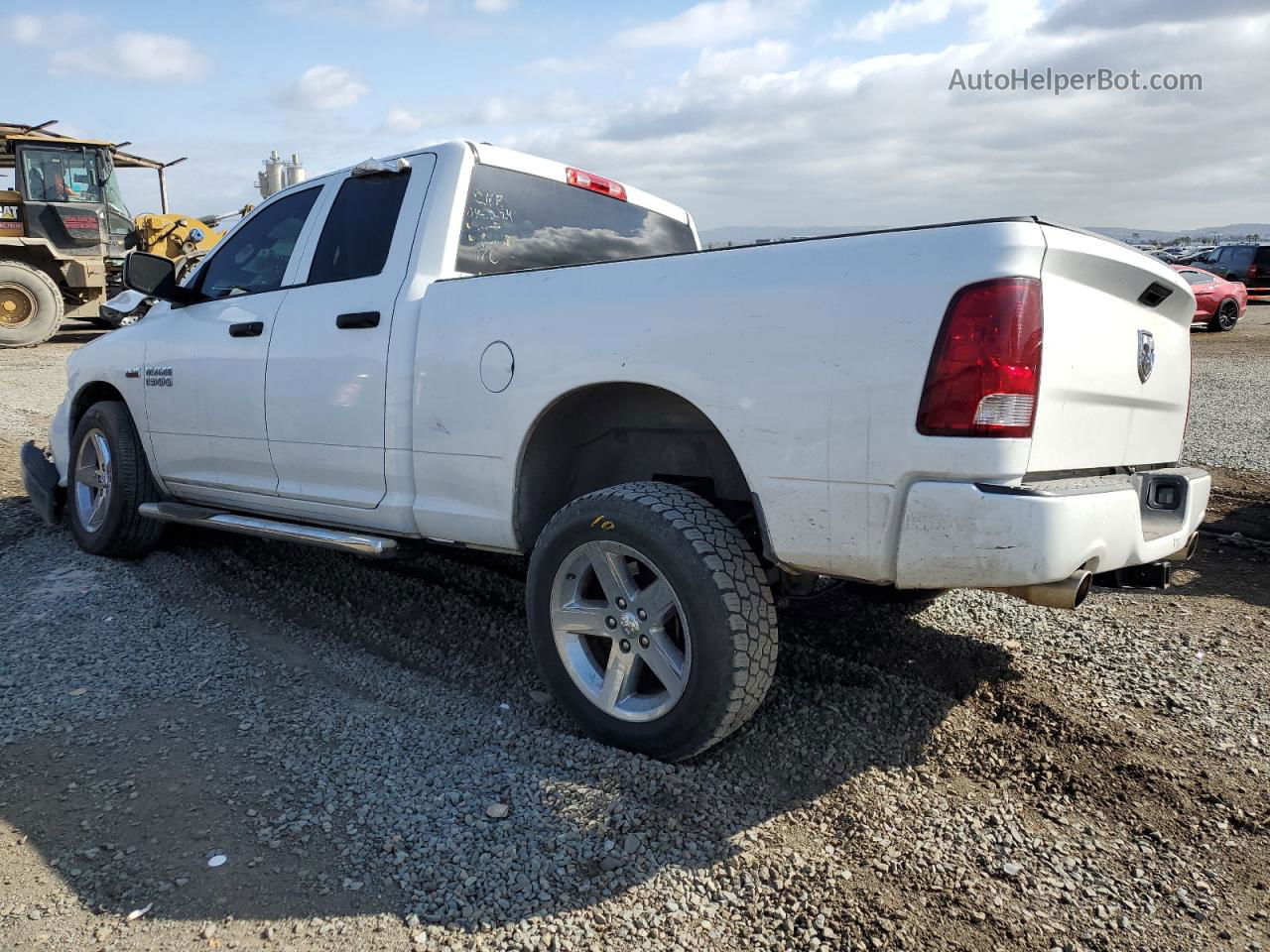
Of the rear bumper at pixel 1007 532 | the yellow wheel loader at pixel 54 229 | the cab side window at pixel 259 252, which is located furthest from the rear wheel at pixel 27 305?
the rear bumper at pixel 1007 532

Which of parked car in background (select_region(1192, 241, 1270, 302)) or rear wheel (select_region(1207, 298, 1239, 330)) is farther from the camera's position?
parked car in background (select_region(1192, 241, 1270, 302))

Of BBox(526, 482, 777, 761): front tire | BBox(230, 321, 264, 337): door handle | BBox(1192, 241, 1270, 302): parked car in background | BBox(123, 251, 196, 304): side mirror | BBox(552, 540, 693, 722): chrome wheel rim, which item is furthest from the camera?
BBox(1192, 241, 1270, 302): parked car in background

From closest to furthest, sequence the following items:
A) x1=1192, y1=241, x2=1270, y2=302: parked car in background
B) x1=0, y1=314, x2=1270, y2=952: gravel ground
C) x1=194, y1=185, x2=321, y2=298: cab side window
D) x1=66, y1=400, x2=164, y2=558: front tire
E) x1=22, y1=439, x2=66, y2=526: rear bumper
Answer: x1=0, y1=314, x2=1270, y2=952: gravel ground
x1=194, y1=185, x2=321, y2=298: cab side window
x1=66, y1=400, x2=164, y2=558: front tire
x1=22, y1=439, x2=66, y2=526: rear bumper
x1=1192, y1=241, x2=1270, y2=302: parked car in background

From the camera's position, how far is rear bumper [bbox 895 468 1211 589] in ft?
7.75

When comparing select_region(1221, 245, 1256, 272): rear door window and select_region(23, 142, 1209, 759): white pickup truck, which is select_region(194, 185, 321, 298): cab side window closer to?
select_region(23, 142, 1209, 759): white pickup truck

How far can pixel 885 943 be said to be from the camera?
2223mm

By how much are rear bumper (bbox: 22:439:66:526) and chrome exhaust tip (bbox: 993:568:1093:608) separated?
557 cm

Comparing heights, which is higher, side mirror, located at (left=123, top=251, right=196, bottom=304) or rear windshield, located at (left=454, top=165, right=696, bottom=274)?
rear windshield, located at (left=454, top=165, right=696, bottom=274)

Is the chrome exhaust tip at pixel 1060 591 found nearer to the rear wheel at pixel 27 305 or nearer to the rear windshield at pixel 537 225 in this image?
the rear windshield at pixel 537 225

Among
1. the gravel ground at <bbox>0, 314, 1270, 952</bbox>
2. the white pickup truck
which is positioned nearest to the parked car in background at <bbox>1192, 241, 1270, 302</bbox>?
the gravel ground at <bbox>0, 314, 1270, 952</bbox>

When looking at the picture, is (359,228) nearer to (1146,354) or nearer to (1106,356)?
(1106,356)

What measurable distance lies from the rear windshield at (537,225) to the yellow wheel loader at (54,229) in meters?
15.2

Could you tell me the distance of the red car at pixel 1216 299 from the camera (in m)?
19.1

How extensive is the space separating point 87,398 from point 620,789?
15.2ft
